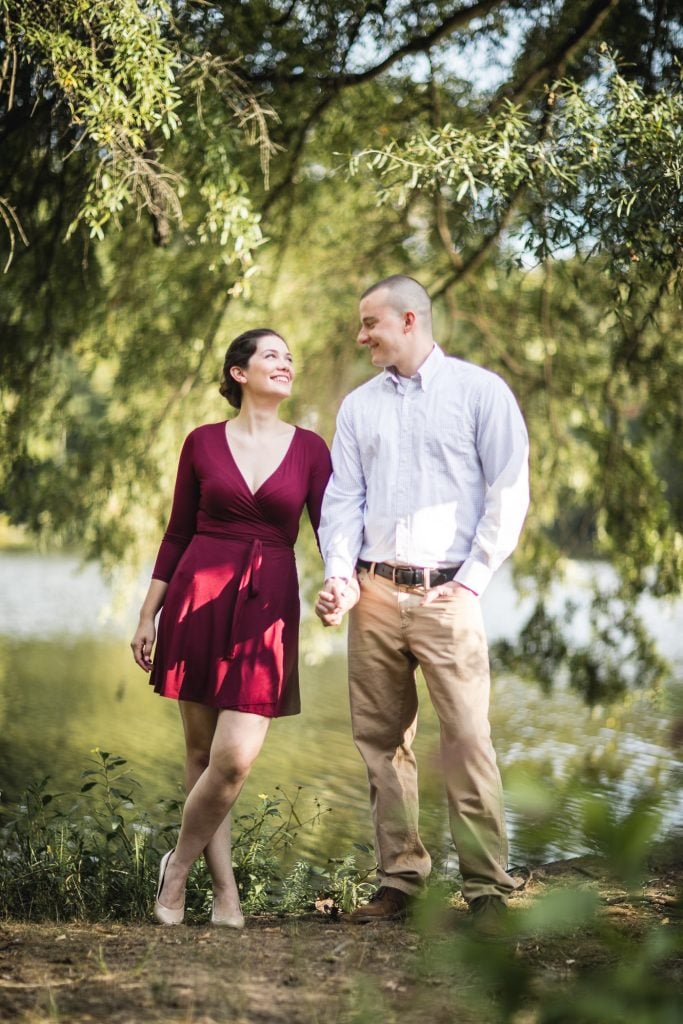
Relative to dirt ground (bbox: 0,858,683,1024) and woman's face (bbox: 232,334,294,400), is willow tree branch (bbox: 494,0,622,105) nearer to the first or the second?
woman's face (bbox: 232,334,294,400)

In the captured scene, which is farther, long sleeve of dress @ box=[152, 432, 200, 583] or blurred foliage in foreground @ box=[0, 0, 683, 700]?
blurred foliage in foreground @ box=[0, 0, 683, 700]

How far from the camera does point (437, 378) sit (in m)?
3.36

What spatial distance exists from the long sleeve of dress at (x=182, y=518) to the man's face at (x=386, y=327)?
27.5 inches

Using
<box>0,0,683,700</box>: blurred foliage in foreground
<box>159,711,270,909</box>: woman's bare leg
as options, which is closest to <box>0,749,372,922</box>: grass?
<box>159,711,270,909</box>: woman's bare leg

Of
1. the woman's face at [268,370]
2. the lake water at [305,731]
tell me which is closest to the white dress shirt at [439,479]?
the woman's face at [268,370]

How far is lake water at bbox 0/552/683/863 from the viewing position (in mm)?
6773

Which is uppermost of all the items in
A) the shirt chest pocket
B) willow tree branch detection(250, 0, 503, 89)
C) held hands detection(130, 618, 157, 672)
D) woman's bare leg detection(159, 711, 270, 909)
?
willow tree branch detection(250, 0, 503, 89)

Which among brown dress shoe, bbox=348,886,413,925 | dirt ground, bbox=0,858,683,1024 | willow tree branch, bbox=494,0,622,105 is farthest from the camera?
willow tree branch, bbox=494,0,622,105

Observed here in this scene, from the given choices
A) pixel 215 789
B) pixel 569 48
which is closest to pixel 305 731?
pixel 569 48

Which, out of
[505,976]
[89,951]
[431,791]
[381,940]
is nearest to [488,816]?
[381,940]

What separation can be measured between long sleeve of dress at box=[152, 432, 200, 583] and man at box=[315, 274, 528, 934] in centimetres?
46

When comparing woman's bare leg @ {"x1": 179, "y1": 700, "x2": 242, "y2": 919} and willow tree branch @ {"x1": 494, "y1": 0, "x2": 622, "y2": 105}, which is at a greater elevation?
willow tree branch @ {"x1": 494, "y1": 0, "x2": 622, "y2": 105}

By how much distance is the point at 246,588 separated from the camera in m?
3.31

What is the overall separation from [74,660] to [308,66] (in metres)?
7.96
